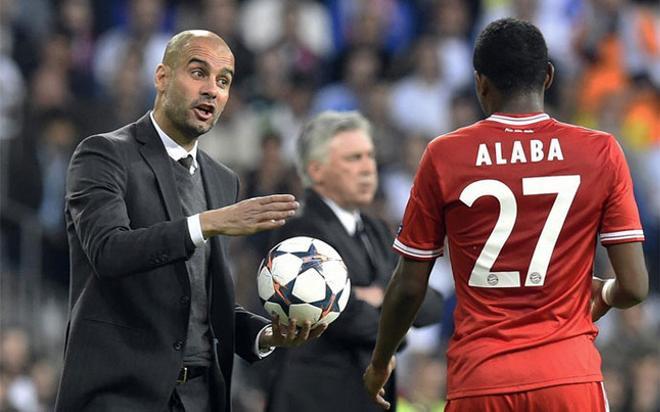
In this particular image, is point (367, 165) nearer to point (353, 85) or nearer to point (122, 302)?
point (122, 302)

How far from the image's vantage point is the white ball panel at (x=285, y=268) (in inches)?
215

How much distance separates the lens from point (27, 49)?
13.1m

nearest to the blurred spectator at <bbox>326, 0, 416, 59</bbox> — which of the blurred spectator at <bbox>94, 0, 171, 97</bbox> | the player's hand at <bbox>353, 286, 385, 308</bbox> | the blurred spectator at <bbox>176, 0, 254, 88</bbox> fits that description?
the blurred spectator at <bbox>176, 0, 254, 88</bbox>

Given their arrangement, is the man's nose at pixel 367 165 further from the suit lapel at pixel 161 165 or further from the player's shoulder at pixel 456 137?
the player's shoulder at pixel 456 137

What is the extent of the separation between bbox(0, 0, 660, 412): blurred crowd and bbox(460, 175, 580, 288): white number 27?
5453mm

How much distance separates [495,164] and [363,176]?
202 centimetres

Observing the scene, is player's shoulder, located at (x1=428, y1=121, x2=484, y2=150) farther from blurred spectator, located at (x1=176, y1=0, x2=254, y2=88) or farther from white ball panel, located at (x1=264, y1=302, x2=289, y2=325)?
blurred spectator, located at (x1=176, y1=0, x2=254, y2=88)

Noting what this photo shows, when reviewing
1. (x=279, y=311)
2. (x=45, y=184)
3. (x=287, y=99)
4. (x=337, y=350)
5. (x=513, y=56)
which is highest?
(x=513, y=56)

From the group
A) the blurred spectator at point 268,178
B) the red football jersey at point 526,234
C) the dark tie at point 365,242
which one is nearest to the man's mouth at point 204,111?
the red football jersey at point 526,234

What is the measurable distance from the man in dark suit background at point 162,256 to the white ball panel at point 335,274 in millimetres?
185

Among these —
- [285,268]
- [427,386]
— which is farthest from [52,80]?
[285,268]

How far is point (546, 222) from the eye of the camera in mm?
4844

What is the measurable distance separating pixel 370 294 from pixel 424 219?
159cm

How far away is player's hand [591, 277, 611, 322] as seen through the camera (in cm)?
513
